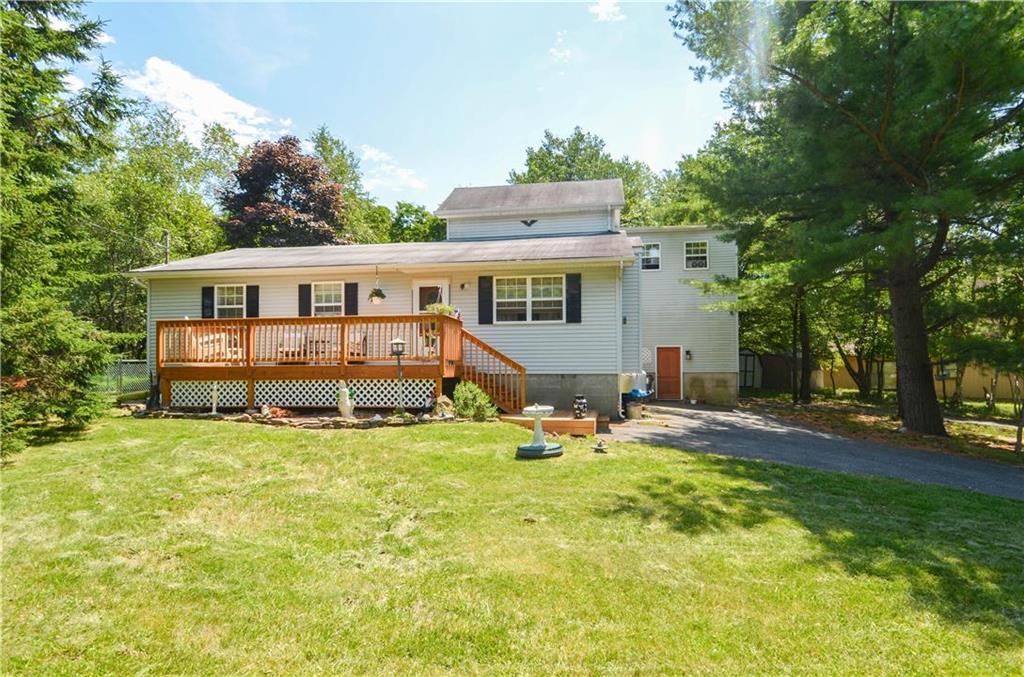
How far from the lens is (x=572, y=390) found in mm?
10992

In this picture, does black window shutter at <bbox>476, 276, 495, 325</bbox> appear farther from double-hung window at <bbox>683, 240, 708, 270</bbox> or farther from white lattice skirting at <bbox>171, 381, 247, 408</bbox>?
double-hung window at <bbox>683, 240, 708, 270</bbox>

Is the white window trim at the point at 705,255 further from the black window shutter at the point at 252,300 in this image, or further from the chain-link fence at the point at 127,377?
the chain-link fence at the point at 127,377

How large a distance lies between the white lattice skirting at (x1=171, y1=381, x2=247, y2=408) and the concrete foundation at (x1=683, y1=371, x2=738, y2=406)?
14832mm

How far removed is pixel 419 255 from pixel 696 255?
11.2m

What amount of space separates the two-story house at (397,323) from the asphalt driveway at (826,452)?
1898mm

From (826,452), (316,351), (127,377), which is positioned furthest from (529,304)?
(127,377)

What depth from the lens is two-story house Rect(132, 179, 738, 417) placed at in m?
9.66

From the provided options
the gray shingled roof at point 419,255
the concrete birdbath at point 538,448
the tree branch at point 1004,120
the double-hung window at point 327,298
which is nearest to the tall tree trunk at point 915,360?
the tree branch at point 1004,120

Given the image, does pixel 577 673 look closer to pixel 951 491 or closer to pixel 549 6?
pixel 951 491

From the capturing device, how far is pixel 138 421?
912 cm

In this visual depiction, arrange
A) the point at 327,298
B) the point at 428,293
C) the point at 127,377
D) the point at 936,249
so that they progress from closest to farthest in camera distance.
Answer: the point at 936,249
the point at 428,293
the point at 327,298
the point at 127,377

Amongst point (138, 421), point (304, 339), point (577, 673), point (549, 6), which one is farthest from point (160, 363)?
point (549, 6)

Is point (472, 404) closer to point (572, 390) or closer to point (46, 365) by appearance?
point (572, 390)

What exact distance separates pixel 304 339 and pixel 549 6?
30.1 feet
